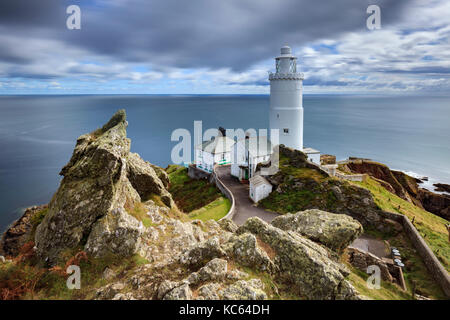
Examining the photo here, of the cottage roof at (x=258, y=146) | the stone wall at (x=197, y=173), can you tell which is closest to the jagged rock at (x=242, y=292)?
the cottage roof at (x=258, y=146)

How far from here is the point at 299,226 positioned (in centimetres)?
1433

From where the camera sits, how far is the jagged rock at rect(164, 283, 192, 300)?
7.12 meters

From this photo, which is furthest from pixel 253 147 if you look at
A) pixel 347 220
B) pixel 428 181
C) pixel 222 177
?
pixel 428 181

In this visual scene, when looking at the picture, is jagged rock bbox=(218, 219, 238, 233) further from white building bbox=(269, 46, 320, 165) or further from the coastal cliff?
white building bbox=(269, 46, 320, 165)

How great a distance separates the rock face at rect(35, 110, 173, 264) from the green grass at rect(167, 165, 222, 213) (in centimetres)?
1907

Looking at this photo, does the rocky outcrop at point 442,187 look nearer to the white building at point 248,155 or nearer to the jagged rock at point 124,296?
the white building at point 248,155

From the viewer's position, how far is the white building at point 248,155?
3644 cm

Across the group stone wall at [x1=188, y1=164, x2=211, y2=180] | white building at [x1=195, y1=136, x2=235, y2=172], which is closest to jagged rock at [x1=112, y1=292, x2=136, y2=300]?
stone wall at [x1=188, y1=164, x2=211, y2=180]

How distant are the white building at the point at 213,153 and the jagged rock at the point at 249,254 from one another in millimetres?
34366

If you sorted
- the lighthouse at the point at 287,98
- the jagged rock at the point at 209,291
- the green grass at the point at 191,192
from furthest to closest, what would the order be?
the lighthouse at the point at 287,98
the green grass at the point at 191,192
the jagged rock at the point at 209,291

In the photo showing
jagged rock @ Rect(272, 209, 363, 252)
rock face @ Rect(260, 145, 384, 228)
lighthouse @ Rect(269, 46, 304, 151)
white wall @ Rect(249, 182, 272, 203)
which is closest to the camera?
jagged rock @ Rect(272, 209, 363, 252)

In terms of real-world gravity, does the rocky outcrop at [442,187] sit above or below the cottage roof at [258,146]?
below
